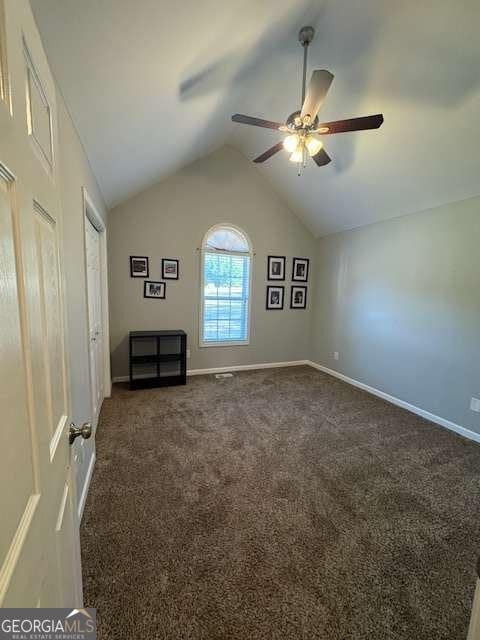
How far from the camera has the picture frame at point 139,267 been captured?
3.80m

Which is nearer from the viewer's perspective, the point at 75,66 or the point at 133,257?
the point at 75,66

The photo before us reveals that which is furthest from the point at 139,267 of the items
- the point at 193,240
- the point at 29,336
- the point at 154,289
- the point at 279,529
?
the point at 29,336

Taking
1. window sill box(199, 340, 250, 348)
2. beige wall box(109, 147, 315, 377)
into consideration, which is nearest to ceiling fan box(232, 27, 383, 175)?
beige wall box(109, 147, 315, 377)

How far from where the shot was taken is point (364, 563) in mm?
1455

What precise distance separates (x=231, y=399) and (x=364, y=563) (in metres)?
2.15

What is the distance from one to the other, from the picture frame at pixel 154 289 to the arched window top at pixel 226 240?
873 millimetres

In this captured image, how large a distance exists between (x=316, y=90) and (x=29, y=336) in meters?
2.12

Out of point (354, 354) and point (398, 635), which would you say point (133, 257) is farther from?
point (398, 635)

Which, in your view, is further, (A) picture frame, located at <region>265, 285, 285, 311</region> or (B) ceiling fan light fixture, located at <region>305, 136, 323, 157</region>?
(A) picture frame, located at <region>265, 285, 285, 311</region>

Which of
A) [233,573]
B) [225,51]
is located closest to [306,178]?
[225,51]

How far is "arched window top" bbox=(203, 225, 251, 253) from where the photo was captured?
4.18 metres

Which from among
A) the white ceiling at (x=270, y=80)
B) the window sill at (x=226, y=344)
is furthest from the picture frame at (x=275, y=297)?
the white ceiling at (x=270, y=80)

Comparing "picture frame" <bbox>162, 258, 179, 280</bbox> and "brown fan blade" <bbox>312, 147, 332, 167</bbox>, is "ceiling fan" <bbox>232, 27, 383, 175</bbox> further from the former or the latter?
"picture frame" <bbox>162, 258, 179, 280</bbox>

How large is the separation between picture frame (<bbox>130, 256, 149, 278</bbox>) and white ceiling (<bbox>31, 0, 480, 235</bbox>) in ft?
2.40
